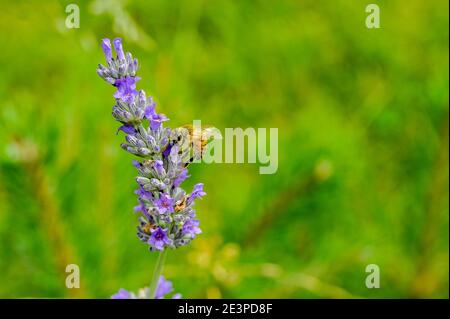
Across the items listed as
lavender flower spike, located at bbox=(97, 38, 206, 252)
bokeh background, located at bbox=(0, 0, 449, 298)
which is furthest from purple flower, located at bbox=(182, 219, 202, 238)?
bokeh background, located at bbox=(0, 0, 449, 298)

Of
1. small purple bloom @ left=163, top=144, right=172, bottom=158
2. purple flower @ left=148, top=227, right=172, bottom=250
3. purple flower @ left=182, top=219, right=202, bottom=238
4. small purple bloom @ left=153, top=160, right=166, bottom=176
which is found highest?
small purple bloom @ left=163, top=144, right=172, bottom=158

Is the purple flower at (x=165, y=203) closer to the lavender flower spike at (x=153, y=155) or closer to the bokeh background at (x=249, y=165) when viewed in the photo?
the lavender flower spike at (x=153, y=155)

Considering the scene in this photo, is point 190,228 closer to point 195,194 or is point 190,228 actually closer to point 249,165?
point 195,194

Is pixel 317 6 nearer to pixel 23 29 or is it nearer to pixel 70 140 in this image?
pixel 23 29

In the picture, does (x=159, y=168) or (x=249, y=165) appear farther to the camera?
(x=249, y=165)

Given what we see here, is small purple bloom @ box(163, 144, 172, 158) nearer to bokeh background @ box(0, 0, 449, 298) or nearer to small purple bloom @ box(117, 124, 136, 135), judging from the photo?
small purple bloom @ box(117, 124, 136, 135)

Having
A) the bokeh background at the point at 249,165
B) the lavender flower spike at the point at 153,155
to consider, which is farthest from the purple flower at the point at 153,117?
the bokeh background at the point at 249,165

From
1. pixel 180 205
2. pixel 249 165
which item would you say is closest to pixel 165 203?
pixel 180 205
